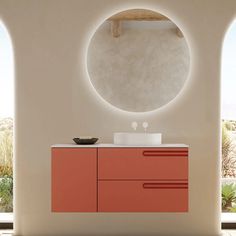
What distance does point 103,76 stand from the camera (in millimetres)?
4008

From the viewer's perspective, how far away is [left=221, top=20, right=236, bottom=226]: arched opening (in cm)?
445

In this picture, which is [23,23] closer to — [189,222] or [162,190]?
[162,190]

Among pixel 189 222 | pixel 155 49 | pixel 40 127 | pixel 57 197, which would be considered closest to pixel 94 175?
pixel 57 197

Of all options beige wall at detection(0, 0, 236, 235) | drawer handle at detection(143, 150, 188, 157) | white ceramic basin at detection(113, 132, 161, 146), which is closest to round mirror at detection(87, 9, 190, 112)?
beige wall at detection(0, 0, 236, 235)

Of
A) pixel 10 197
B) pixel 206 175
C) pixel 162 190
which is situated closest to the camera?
pixel 162 190

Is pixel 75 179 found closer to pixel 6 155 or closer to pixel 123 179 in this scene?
pixel 123 179

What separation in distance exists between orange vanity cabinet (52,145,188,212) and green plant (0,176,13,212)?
3.69 feet

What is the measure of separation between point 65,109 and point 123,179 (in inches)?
38.3

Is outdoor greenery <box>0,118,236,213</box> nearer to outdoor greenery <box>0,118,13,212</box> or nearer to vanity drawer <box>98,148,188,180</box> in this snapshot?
outdoor greenery <box>0,118,13,212</box>

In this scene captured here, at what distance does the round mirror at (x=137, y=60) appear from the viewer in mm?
3979

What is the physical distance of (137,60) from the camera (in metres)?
4.02

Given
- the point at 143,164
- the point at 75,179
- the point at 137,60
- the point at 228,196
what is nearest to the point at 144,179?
the point at 143,164

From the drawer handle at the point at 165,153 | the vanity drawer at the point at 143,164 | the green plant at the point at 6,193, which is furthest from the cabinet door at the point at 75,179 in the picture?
the green plant at the point at 6,193

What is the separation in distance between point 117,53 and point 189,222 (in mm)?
1783
